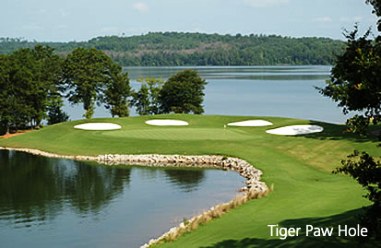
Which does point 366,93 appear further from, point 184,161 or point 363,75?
point 184,161

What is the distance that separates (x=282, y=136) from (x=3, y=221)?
74.8ft

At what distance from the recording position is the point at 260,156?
108 ft

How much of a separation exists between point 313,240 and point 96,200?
1518 cm

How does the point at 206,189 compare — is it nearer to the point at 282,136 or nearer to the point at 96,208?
the point at 96,208

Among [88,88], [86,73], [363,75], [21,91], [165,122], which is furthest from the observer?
[88,88]

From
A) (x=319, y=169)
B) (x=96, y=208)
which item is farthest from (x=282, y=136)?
(x=96, y=208)

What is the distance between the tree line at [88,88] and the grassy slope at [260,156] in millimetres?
13695

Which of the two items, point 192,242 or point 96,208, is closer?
point 192,242

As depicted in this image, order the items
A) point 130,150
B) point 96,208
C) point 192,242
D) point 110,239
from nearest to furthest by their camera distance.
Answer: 1. point 192,242
2. point 110,239
3. point 96,208
4. point 130,150

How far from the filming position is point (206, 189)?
91.2ft

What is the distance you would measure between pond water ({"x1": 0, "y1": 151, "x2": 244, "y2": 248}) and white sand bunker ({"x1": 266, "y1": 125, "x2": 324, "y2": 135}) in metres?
10.4

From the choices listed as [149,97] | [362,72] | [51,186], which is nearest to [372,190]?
[362,72]

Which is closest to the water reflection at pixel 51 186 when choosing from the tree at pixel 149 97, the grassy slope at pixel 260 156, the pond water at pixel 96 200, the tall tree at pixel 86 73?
the pond water at pixel 96 200

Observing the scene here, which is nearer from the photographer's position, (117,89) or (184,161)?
(184,161)
